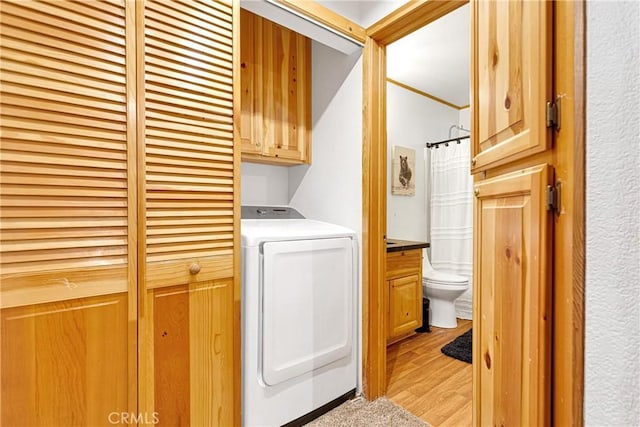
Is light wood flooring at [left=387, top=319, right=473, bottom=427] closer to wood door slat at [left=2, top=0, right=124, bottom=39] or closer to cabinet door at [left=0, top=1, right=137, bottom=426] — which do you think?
cabinet door at [left=0, top=1, right=137, bottom=426]

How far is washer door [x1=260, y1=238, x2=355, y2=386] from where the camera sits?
155 centimetres

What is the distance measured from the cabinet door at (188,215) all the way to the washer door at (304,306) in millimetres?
175

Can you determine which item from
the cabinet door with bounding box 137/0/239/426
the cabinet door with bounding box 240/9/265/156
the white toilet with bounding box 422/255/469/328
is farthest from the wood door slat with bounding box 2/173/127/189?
the white toilet with bounding box 422/255/469/328

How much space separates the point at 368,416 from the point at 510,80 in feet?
5.82

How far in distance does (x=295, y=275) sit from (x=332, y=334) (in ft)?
1.49

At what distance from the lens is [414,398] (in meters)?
1.97

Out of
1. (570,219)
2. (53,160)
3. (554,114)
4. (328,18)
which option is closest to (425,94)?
(328,18)

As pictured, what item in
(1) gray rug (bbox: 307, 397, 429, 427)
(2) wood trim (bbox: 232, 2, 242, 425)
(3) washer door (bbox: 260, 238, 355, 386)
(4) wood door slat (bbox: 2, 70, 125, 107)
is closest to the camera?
(4) wood door slat (bbox: 2, 70, 125, 107)

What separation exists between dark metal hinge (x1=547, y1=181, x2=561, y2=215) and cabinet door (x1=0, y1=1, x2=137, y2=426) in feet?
4.12

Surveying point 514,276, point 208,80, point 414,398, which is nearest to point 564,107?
point 514,276

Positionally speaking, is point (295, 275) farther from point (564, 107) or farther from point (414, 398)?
point (564, 107)

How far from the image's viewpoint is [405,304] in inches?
108

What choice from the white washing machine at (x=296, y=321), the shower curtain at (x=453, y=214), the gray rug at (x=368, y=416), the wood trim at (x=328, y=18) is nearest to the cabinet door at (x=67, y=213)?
the white washing machine at (x=296, y=321)

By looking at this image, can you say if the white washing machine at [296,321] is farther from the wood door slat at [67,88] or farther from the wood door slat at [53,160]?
the wood door slat at [67,88]
